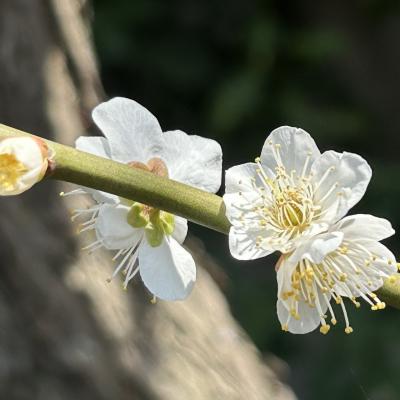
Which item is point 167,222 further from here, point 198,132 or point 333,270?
point 198,132

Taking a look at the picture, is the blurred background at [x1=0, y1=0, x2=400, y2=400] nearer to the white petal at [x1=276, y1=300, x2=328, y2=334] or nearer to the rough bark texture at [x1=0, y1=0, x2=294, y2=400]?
the rough bark texture at [x1=0, y1=0, x2=294, y2=400]

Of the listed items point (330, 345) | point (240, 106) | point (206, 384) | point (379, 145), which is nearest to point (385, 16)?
point (379, 145)

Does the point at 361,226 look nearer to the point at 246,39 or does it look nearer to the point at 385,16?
the point at 246,39

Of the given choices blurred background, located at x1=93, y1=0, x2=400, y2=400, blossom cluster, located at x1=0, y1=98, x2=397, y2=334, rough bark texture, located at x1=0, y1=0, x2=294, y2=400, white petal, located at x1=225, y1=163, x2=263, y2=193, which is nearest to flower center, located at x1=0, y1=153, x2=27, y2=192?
blossom cluster, located at x1=0, y1=98, x2=397, y2=334

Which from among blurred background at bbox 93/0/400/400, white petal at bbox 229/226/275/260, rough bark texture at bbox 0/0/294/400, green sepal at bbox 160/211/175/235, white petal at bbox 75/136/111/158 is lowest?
blurred background at bbox 93/0/400/400

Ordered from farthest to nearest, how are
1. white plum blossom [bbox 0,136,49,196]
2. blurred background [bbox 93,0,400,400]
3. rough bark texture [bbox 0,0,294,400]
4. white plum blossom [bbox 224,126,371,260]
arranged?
blurred background [bbox 93,0,400,400]
rough bark texture [bbox 0,0,294,400]
white plum blossom [bbox 224,126,371,260]
white plum blossom [bbox 0,136,49,196]

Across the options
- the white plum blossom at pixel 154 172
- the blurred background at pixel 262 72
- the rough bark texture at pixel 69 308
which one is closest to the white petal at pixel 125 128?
the white plum blossom at pixel 154 172
